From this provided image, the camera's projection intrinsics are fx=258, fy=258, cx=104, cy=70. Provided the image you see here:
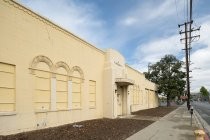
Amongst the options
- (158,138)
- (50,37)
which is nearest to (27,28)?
(50,37)

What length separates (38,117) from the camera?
13.7 m

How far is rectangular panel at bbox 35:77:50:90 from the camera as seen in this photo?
13.8 m

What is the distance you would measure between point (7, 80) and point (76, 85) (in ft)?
22.8

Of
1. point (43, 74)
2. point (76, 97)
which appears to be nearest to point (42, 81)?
point (43, 74)

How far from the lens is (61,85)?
1612 cm

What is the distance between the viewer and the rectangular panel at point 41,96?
13.6 metres

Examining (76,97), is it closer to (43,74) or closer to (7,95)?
(43,74)

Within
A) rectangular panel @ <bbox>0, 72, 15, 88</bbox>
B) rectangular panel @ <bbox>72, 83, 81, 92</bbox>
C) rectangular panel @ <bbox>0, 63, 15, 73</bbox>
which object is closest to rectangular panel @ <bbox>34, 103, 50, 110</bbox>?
rectangular panel @ <bbox>0, 72, 15, 88</bbox>

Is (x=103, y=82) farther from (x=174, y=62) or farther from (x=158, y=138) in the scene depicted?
(x=174, y=62)

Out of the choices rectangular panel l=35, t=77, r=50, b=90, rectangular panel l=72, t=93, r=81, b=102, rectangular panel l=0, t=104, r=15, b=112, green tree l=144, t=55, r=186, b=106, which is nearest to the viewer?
rectangular panel l=0, t=104, r=15, b=112

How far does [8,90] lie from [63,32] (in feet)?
19.8

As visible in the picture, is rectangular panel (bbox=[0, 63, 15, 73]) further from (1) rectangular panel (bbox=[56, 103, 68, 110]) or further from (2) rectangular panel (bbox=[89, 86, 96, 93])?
(2) rectangular panel (bbox=[89, 86, 96, 93])

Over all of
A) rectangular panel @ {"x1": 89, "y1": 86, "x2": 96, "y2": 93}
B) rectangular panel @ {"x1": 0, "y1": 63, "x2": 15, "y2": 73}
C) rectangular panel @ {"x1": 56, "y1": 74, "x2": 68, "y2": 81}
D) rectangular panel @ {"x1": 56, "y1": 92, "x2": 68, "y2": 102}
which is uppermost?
rectangular panel @ {"x1": 0, "y1": 63, "x2": 15, "y2": 73}

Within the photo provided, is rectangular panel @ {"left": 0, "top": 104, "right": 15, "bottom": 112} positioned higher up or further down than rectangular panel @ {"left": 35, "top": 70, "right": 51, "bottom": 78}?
further down
